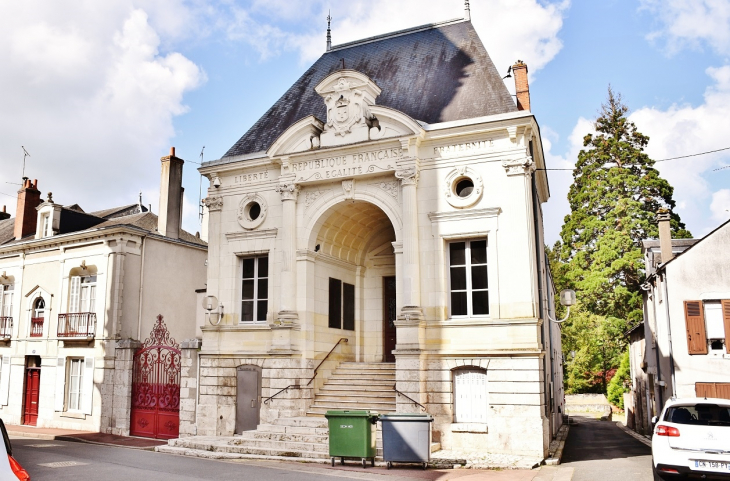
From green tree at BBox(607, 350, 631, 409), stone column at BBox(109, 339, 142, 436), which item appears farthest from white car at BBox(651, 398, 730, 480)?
green tree at BBox(607, 350, 631, 409)

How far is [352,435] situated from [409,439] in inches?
43.2

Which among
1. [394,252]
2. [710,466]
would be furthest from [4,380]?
[710,466]

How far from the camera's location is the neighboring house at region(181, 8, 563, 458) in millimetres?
13523

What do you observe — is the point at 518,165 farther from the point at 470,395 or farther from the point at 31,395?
the point at 31,395

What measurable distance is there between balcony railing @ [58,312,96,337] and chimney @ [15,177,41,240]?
19.3 feet

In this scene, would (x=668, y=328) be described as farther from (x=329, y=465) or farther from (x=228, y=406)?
(x=228, y=406)

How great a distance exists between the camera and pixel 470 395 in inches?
533

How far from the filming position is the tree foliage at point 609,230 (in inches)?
1150

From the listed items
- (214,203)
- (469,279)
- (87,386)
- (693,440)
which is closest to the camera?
(693,440)

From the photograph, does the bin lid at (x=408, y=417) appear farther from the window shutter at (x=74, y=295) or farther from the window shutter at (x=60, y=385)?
the window shutter at (x=74, y=295)

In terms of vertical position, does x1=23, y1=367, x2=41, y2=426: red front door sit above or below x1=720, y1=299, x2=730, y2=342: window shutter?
below

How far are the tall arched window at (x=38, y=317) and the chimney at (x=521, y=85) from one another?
57.7ft

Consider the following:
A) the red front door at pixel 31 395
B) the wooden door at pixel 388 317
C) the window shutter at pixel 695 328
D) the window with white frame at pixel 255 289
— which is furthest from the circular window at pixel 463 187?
the red front door at pixel 31 395

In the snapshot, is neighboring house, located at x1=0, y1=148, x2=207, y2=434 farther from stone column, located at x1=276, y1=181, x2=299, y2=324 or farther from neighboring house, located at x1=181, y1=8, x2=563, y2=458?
stone column, located at x1=276, y1=181, x2=299, y2=324
